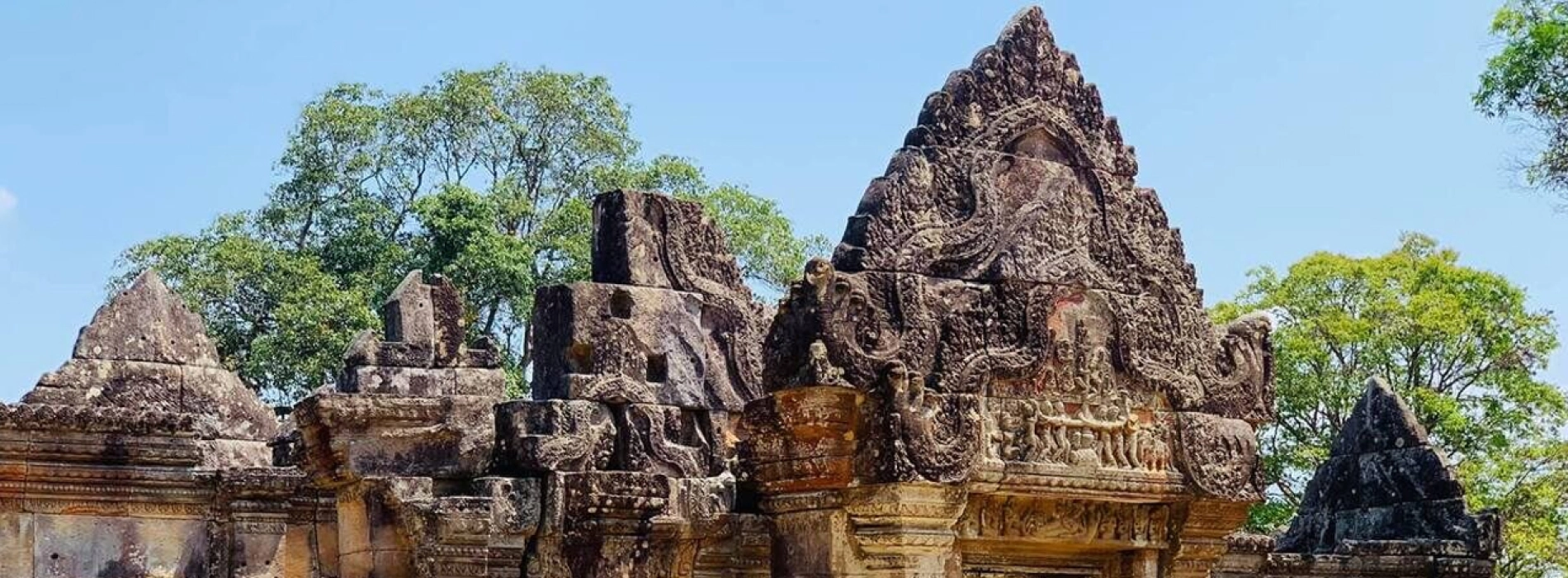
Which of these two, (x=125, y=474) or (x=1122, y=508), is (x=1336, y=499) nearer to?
(x=1122, y=508)

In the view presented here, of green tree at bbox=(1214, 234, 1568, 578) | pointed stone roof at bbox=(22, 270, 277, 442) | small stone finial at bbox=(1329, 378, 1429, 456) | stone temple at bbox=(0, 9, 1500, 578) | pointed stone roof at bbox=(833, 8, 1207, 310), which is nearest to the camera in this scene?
stone temple at bbox=(0, 9, 1500, 578)

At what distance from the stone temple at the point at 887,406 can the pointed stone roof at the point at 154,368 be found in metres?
2.38

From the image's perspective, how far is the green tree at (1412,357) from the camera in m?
26.0

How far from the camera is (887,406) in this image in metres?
8.77

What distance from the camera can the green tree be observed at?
26047mm

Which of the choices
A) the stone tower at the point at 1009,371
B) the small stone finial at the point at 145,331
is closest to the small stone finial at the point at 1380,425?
the stone tower at the point at 1009,371

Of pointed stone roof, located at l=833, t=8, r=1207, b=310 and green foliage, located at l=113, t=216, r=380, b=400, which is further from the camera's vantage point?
green foliage, located at l=113, t=216, r=380, b=400


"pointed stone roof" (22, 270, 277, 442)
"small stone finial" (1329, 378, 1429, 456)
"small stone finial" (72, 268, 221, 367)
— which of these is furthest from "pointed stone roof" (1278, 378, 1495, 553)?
"small stone finial" (72, 268, 221, 367)

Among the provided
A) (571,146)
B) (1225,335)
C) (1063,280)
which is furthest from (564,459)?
(571,146)

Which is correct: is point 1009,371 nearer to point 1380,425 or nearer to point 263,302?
Answer: point 1380,425

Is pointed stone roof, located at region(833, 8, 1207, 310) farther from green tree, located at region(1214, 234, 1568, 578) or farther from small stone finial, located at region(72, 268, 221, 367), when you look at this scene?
green tree, located at region(1214, 234, 1568, 578)

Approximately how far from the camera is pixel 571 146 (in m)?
30.6

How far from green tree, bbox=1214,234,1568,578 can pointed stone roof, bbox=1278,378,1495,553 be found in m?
11.3

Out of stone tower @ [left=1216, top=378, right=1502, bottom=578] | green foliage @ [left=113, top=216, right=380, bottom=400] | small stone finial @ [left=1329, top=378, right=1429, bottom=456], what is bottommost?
stone tower @ [left=1216, top=378, right=1502, bottom=578]
